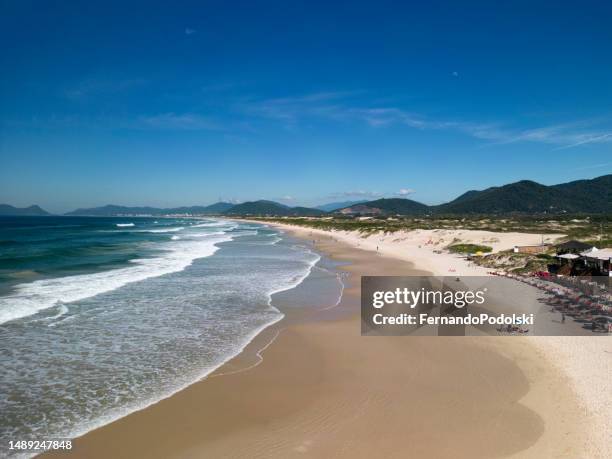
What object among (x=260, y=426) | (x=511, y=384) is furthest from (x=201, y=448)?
(x=511, y=384)

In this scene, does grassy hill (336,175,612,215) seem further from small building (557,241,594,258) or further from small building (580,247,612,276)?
small building (580,247,612,276)

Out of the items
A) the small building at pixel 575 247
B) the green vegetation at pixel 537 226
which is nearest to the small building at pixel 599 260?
the small building at pixel 575 247

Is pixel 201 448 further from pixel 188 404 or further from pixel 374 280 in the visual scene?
pixel 374 280

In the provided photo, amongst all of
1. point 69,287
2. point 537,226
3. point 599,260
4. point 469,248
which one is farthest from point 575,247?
point 537,226

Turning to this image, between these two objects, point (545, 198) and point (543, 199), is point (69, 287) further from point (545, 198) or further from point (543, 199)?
point (545, 198)

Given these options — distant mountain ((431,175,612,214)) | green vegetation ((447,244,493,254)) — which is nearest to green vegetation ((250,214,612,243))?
green vegetation ((447,244,493,254))

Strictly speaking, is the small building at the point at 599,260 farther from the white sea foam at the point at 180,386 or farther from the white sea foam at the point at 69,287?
the white sea foam at the point at 69,287
